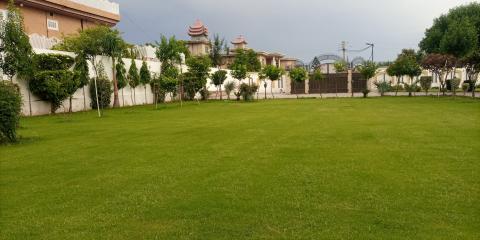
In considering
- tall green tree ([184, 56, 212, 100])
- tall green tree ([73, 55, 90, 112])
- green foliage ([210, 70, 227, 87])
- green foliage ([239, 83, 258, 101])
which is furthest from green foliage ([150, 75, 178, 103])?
green foliage ([239, 83, 258, 101])

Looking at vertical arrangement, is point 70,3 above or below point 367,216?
above

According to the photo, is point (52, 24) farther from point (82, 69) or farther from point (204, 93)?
point (204, 93)

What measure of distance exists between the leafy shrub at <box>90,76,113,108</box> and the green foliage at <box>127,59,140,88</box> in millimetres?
2736

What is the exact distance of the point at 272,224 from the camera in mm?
4023

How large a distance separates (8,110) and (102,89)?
13.6m

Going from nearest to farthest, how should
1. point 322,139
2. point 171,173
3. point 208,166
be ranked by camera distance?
1. point 171,173
2. point 208,166
3. point 322,139

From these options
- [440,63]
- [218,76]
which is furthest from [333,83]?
[218,76]

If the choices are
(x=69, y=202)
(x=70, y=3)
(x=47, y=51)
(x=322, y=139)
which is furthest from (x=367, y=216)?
(x=70, y=3)

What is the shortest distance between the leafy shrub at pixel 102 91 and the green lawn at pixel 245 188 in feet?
42.7

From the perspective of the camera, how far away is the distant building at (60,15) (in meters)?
25.1

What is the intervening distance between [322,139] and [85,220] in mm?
6124

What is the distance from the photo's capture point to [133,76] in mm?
26172

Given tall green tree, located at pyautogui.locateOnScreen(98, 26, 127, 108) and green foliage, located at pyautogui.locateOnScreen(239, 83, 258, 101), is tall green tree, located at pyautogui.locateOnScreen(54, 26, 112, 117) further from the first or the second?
green foliage, located at pyautogui.locateOnScreen(239, 83, 258, 101)

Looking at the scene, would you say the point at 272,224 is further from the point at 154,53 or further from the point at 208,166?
the point at 154,53
